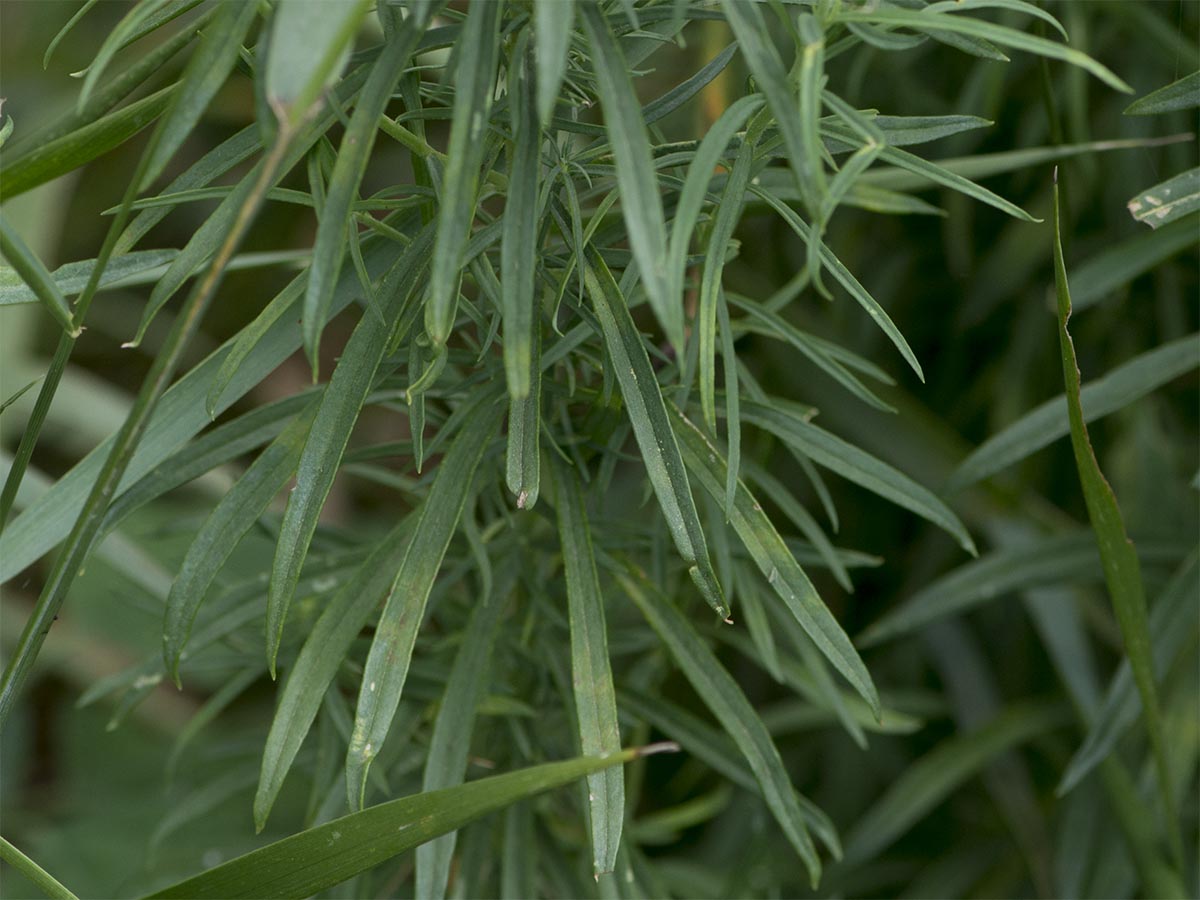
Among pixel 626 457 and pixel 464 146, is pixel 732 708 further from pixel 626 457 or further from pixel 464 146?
pixel 464 146

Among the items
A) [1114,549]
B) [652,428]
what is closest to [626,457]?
[652,428]

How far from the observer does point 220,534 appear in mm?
337

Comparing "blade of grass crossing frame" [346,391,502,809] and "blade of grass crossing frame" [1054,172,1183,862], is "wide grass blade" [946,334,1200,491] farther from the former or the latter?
"blade of grass crossing frame" [346,391,502,809]

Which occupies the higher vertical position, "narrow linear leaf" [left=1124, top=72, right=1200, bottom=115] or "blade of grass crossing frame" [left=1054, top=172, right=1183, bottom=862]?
"narrow linear leaf" [left=1124, top=72, right=1200, bottom=115]

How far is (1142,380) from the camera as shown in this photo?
0.51 metres

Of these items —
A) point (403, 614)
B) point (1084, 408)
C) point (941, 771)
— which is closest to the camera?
point (403, 614)

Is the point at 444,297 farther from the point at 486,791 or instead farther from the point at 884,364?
the point at 884,364

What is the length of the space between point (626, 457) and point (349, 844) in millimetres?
154

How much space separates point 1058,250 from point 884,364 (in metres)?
0.43

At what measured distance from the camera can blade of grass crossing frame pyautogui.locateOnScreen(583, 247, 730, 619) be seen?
308 millimetres

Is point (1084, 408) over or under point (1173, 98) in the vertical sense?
under

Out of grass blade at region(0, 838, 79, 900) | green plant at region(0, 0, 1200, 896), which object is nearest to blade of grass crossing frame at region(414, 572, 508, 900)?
green plant at region(0, 0, 1200, 896)

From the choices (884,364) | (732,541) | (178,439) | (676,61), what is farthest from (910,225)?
(178,439)

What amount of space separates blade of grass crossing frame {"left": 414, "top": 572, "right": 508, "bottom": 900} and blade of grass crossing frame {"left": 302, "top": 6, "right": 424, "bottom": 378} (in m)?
0.17
